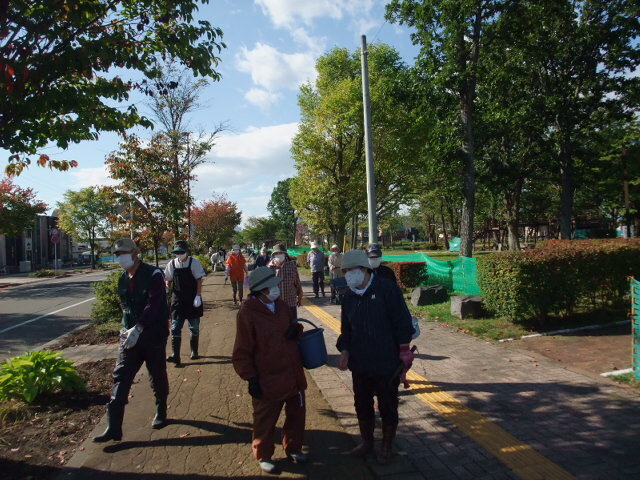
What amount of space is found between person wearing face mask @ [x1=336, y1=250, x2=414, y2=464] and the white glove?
6.38 feet

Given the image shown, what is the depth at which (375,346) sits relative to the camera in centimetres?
336

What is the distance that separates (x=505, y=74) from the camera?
15656mm

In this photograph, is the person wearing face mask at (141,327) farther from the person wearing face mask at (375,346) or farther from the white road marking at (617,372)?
the white road marking at (617,372)

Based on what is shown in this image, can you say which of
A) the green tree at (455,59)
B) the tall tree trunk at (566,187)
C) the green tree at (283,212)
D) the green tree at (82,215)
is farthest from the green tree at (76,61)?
the green tree at (283,212)

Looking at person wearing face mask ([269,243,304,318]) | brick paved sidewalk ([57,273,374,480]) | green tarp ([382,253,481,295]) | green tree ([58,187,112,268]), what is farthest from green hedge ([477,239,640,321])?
green tree ([58,187,112,268])

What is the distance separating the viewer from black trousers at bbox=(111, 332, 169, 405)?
3957 mm

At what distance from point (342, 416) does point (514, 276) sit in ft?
A: 13.7

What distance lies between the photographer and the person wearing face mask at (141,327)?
13.1 feet

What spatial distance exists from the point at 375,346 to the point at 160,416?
95.2 inches

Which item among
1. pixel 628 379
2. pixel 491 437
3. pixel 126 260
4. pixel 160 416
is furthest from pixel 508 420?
pixel 126 260

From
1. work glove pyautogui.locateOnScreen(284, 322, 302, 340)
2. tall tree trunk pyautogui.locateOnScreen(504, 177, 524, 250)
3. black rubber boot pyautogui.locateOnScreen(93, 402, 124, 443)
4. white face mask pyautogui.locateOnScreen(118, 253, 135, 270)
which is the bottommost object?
black rubber boot pyautogui.locateOnScreen(93, 402, 124, 443)

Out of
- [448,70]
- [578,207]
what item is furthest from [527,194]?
[448,70]

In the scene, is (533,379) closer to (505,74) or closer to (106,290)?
(106,290)

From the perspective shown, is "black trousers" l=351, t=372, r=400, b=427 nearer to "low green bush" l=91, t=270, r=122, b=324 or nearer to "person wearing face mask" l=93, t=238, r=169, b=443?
"person wearing face mask" l=93, t=238, r=169, b=443
